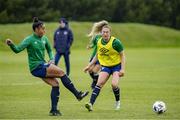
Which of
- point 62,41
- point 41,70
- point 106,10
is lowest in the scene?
point 106,10

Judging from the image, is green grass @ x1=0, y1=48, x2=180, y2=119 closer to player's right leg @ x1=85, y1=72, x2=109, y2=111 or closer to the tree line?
player's right leg @ x1=85, y1=72, x2=109, y2=111

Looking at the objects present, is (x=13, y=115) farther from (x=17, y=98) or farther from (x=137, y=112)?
(x=17, y=98)

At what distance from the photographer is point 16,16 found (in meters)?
86.4

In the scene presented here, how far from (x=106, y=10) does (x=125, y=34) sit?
23.7 metres

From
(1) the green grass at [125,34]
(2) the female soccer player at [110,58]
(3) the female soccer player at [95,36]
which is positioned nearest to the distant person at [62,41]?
(3) the female soccer player at [95,36]

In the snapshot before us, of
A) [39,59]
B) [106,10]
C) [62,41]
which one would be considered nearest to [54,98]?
[39,59]

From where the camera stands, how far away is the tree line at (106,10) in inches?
3465

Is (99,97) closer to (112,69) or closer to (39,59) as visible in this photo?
(112,69)

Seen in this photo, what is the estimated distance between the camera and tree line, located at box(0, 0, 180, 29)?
88000 mm

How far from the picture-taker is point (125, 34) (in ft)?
244

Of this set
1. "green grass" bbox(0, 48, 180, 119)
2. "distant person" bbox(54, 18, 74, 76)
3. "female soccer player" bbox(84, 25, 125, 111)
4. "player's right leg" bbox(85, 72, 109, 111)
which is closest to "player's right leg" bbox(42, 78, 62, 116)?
"green grass" bbox(0, 48, 180, 119)

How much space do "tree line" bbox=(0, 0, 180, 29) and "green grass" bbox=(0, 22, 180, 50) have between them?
1412 cm

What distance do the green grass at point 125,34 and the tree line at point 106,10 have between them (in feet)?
46.3

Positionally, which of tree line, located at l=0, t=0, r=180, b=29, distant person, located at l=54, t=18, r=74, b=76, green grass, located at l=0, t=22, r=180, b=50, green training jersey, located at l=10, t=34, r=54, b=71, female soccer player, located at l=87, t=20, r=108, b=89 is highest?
green training jersey, located at l=10, t=34, r=54, b=71
